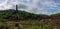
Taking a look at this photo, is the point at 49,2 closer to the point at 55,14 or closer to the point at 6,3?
the point at 55,14

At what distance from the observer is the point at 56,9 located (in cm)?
253

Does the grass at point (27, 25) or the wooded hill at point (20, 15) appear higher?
the wooded hill at point (20, 15)

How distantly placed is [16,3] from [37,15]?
1.25 ft

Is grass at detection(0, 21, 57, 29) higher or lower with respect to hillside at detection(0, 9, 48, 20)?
lower

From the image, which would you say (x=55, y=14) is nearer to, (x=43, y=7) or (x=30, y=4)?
(x=43, y=7)

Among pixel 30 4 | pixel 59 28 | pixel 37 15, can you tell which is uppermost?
pixel 30 4

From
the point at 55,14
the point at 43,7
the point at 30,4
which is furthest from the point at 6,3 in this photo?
the point at 55,14

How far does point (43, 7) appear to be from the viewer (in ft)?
8.34

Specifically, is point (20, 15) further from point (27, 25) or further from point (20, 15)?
point (27, 25)

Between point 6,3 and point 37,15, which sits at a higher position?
point 6,3

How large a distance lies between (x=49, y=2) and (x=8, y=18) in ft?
2.27

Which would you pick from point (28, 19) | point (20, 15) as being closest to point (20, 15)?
point (20, 15)

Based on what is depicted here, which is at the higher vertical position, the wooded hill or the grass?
the wooded hill

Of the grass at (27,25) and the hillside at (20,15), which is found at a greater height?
the hillside at (20,15)
